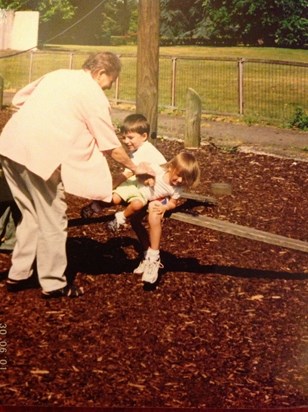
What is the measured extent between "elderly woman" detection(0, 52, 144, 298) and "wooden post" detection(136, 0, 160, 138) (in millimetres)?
1073

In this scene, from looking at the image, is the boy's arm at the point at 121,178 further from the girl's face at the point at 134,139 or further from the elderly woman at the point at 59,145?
the elderly woman at the point at 59,145

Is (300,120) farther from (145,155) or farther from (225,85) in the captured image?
(145,155)

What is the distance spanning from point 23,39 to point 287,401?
306cm

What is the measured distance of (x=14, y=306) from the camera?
3.64 m

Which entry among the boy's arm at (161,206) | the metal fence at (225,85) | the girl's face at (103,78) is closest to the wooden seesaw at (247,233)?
the boy's arm at (161,206)

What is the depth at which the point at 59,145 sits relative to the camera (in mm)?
3420

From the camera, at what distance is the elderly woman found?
342 cm

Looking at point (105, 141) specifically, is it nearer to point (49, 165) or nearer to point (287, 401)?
point (49, 165)

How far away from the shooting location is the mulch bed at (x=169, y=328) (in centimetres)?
294

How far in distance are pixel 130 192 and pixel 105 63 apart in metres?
0.79

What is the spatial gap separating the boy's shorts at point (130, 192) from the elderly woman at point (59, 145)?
12.9 inches

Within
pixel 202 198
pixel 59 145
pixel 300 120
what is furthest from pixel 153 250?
pixel 300 120

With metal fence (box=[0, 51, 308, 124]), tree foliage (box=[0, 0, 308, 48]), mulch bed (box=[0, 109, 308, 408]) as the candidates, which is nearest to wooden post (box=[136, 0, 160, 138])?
tree foliage (box=[0, 0, 308, 48])

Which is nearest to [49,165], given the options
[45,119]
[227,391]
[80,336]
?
[45,119]
